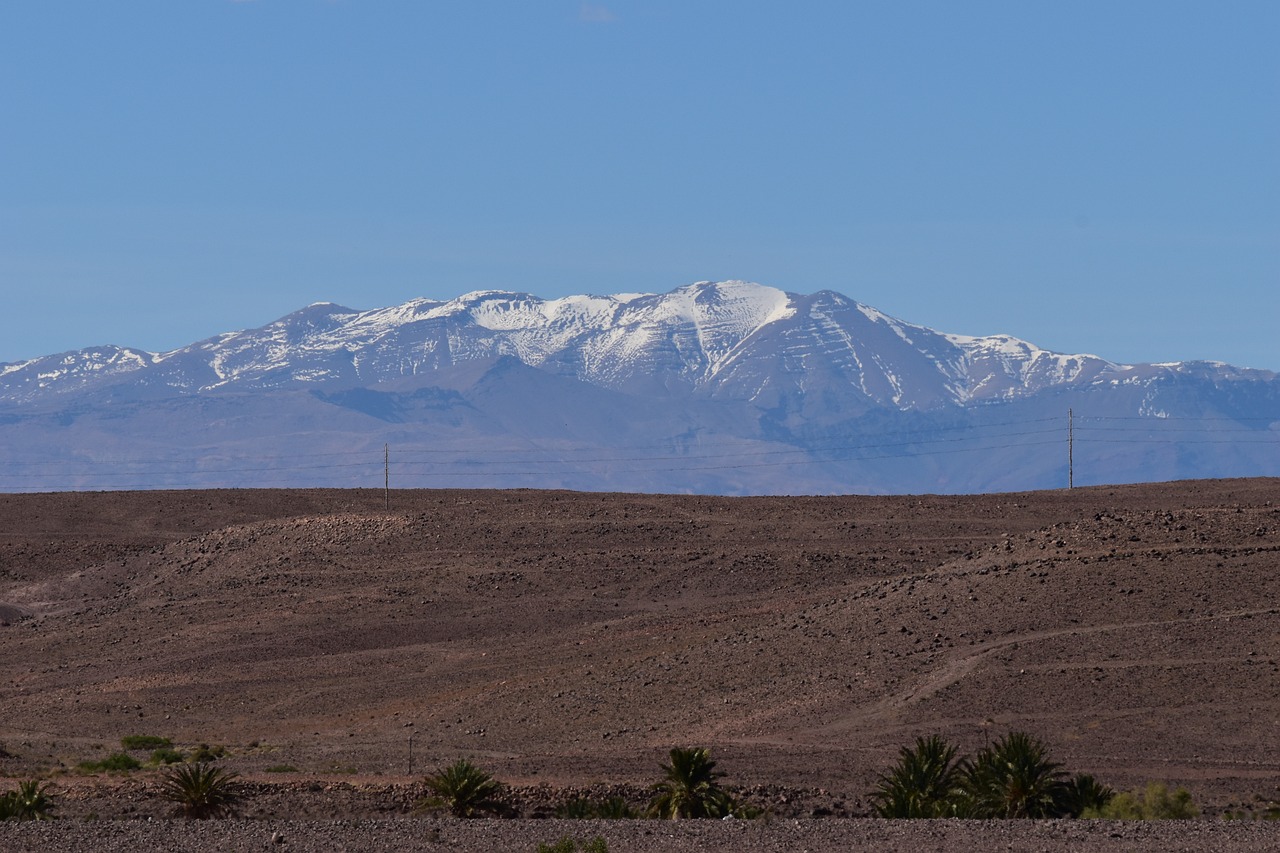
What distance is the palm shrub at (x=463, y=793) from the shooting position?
90.9 feet

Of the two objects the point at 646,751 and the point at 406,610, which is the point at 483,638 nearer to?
the point at 406,610

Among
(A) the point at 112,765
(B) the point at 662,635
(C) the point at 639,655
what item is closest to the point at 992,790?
(A) the point at 112,765

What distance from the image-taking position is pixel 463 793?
1096 inches

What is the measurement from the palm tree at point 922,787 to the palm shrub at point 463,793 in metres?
6.06

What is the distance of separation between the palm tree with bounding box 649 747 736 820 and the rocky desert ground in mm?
1427

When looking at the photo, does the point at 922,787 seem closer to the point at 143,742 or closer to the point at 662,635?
the point at 143,742

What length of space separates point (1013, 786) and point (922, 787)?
156 cm

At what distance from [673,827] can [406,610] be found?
36.7m

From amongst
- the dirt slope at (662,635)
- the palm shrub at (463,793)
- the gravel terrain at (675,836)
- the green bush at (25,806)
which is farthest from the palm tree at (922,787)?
the green bush at (25,806)

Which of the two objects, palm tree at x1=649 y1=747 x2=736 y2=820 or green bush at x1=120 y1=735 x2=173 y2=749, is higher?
palm tree at x1=649 y1=747 x2=736 y2=820

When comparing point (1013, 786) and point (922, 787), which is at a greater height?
point (1013, 786)

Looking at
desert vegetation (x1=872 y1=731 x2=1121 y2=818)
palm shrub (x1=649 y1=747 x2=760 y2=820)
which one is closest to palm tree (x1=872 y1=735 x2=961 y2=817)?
desert vegetation (x1=872 y1=731 x2=1121 y2=818)

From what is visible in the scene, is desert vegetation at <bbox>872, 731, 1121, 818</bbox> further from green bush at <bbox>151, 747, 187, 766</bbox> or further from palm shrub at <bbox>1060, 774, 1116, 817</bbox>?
green bush at <bbox>151, 747, 187, 766</bbox>

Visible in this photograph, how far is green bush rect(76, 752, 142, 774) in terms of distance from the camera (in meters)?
34.5
